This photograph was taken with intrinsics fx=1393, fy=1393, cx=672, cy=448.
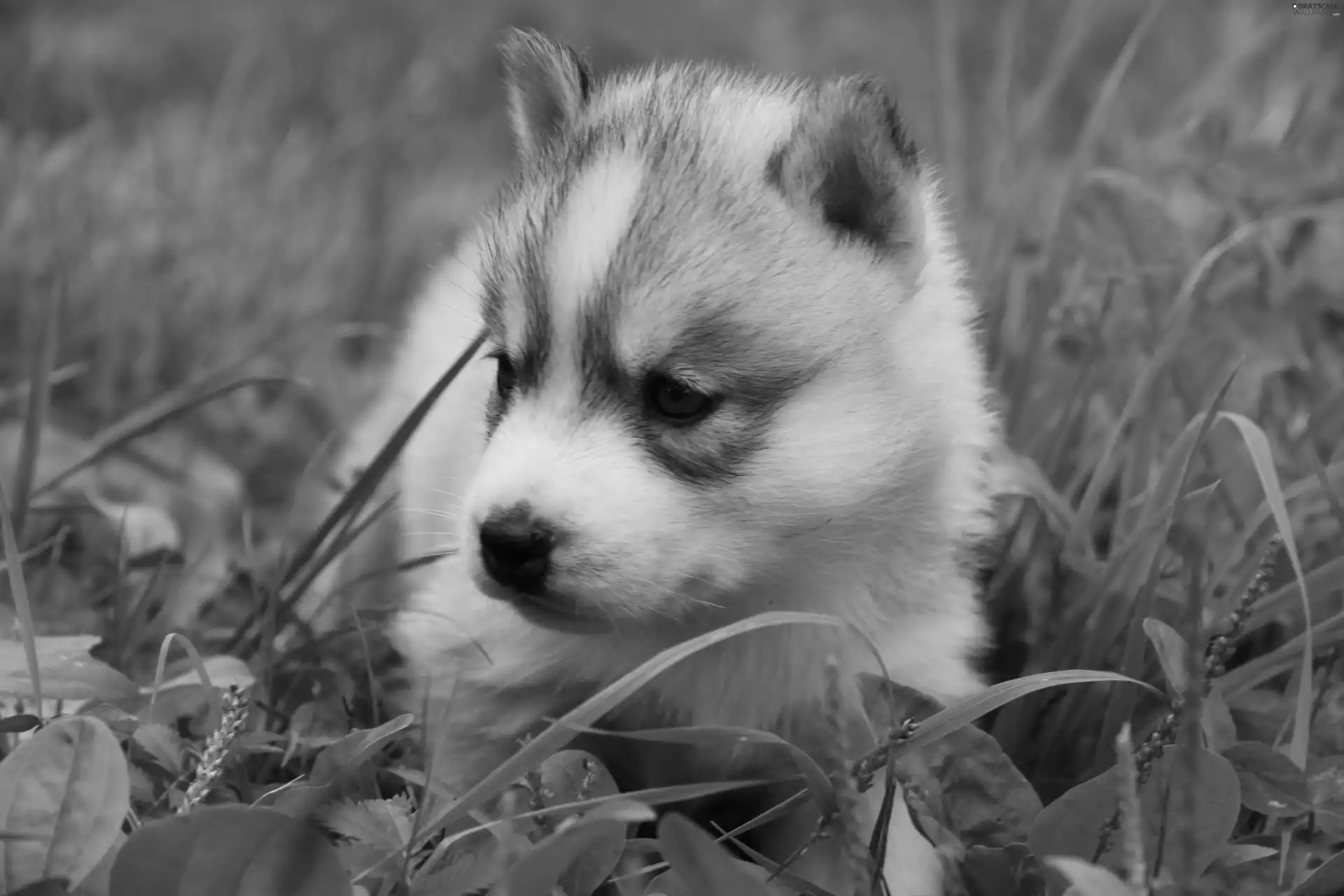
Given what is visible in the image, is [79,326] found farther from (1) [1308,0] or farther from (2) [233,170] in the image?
(1) [1308,0]

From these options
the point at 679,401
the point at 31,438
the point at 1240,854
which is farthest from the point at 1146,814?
the point at 31,438

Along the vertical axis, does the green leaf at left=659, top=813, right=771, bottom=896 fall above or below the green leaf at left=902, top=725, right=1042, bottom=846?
below

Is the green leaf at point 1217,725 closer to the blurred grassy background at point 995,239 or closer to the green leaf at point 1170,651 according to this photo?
the green leaf at point 1170,651

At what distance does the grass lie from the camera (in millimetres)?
2389

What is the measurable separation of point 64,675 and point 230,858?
0.66 m

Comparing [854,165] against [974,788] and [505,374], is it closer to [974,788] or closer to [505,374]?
[505,374]

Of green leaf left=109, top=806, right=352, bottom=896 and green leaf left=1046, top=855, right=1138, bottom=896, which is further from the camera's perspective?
green leaf left=109, top=806, right=352, bottom=896

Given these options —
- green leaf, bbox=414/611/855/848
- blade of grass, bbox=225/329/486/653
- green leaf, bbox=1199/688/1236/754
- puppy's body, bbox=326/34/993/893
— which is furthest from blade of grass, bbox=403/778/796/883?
green leaf, bbox=1199/688/1236/754

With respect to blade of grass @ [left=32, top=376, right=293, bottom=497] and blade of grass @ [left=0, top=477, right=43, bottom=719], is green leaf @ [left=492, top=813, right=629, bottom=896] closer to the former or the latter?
blade of grass @ [left=0, top=477, right=43, bottom=719]

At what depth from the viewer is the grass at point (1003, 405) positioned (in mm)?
2389

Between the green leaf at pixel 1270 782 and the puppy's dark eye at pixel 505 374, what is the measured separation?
57.1 inches

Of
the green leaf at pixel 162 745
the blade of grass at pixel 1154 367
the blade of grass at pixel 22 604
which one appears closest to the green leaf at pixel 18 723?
the blade of grass at pixel 22 604

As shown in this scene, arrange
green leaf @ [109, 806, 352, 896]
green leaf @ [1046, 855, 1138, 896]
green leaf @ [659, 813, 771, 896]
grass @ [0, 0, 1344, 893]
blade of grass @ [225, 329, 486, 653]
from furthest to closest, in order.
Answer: blade of grass @ [225, 329, 486, 653] < grass @ [0, 0, 1344, 893] < green leaf @ [659, 813, 771, 896] < green leaf @ [109, 806, 352, 896] < green leaf @ [1046, 855, 1138, 896]

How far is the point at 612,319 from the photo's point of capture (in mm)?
2441
